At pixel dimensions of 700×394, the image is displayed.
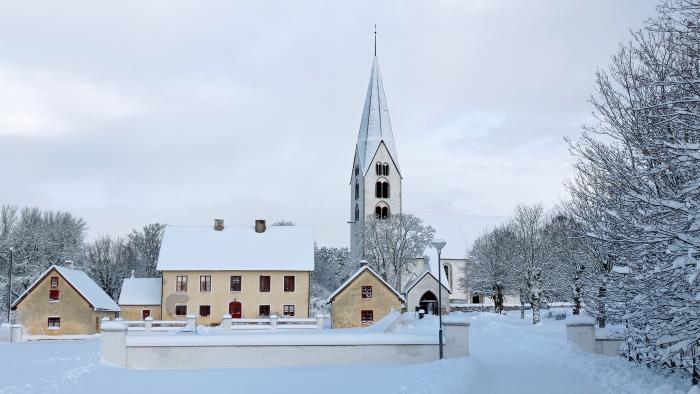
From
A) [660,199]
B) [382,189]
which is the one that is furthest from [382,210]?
[660,199]

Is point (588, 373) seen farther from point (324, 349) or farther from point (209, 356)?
point (209, 356)

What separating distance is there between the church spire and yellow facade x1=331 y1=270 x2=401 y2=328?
30.6 meters

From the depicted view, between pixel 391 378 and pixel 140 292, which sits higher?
pixel 140 292

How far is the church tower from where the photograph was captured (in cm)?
7556

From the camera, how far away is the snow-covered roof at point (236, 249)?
53.8 m

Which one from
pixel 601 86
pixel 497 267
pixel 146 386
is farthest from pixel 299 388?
pixel 497 267

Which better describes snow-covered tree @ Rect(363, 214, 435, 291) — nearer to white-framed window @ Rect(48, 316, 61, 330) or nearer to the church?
the church

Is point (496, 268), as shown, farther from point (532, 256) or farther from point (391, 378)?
point (391, 378)

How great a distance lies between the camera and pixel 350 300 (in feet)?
151

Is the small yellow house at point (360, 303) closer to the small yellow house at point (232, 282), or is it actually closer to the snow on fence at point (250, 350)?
the small yellow house at point (232, 282)

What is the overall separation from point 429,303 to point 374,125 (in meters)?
23.6

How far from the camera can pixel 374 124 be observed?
76125mm

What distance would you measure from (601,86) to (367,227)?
48.5m

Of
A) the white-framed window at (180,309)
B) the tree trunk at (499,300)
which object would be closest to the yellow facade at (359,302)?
the white-framed window at (180,309)
